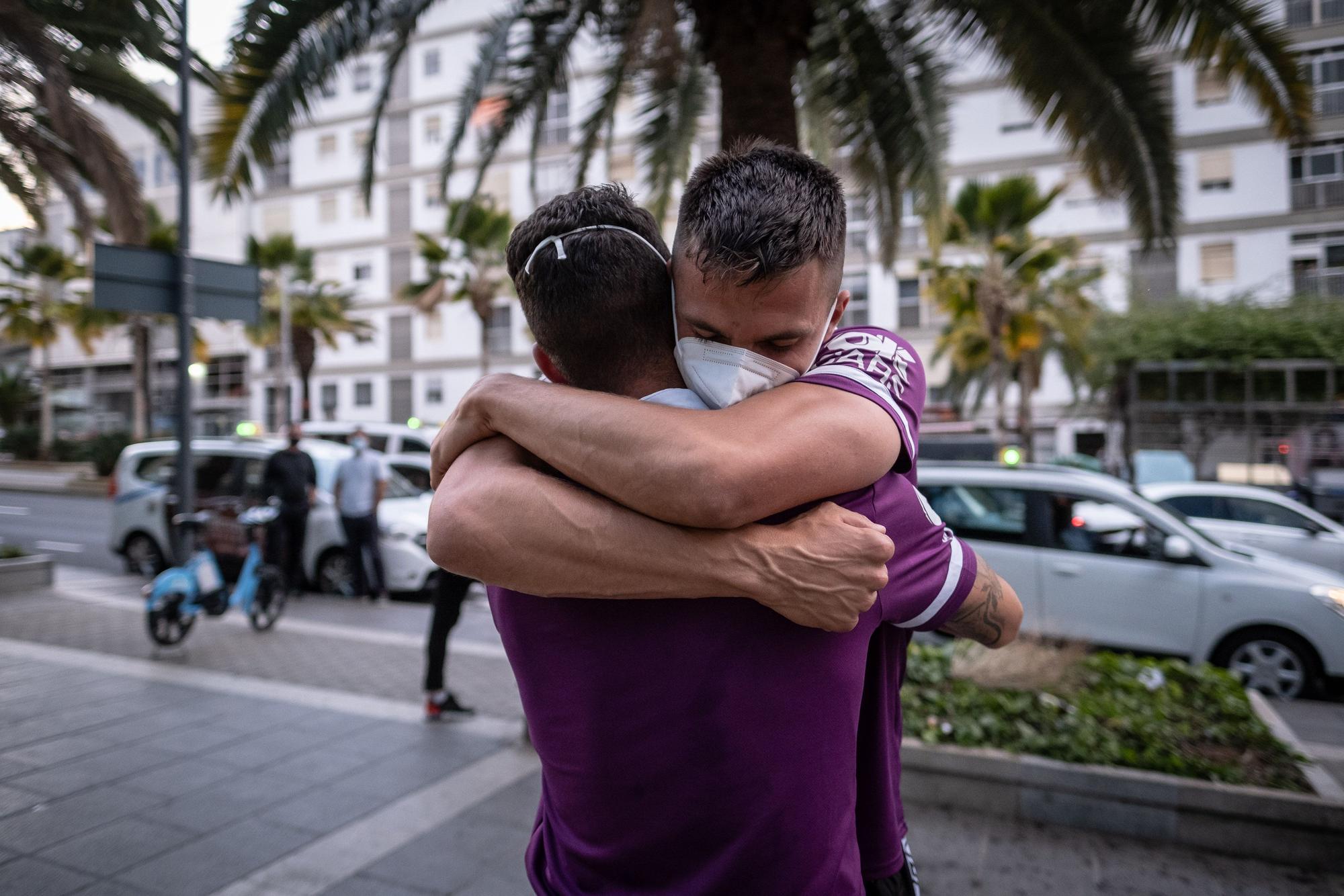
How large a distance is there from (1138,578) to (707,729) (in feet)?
23.6

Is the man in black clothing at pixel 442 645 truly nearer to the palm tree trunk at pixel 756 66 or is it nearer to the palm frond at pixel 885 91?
the palm tree trunk at pixel 756 66

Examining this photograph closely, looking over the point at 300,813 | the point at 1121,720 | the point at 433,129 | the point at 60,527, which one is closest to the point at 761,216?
the point at 300,813

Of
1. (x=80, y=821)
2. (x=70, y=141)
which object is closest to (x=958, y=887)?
(x=80, y=821)

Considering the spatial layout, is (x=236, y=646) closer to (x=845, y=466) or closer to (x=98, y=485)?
(x=845, y=466)

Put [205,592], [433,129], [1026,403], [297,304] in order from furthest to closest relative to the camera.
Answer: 1. [433,129]
2. [297,304]
3. [1026,403]
4. [205,592]

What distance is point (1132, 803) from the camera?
4.15 meters

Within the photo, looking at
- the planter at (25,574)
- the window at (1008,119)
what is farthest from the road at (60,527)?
the window at (1008,119)

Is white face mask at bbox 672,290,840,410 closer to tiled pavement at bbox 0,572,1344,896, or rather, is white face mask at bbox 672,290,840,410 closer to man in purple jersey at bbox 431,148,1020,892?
man in purple jersey at bbox 431,148,1020,892

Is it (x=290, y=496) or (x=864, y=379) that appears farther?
(x=290, y=496)

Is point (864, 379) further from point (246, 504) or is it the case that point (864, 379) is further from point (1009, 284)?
point (1009, 284)

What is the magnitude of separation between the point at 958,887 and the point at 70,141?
276 inches

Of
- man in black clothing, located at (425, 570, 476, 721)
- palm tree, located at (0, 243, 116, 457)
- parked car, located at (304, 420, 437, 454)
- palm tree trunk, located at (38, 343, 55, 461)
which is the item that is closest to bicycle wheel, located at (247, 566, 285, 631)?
man in black clothing, located at (425, 570, 476, 721)

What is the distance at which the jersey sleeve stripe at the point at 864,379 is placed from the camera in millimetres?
1286

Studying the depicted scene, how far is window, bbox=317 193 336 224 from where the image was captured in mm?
42062
